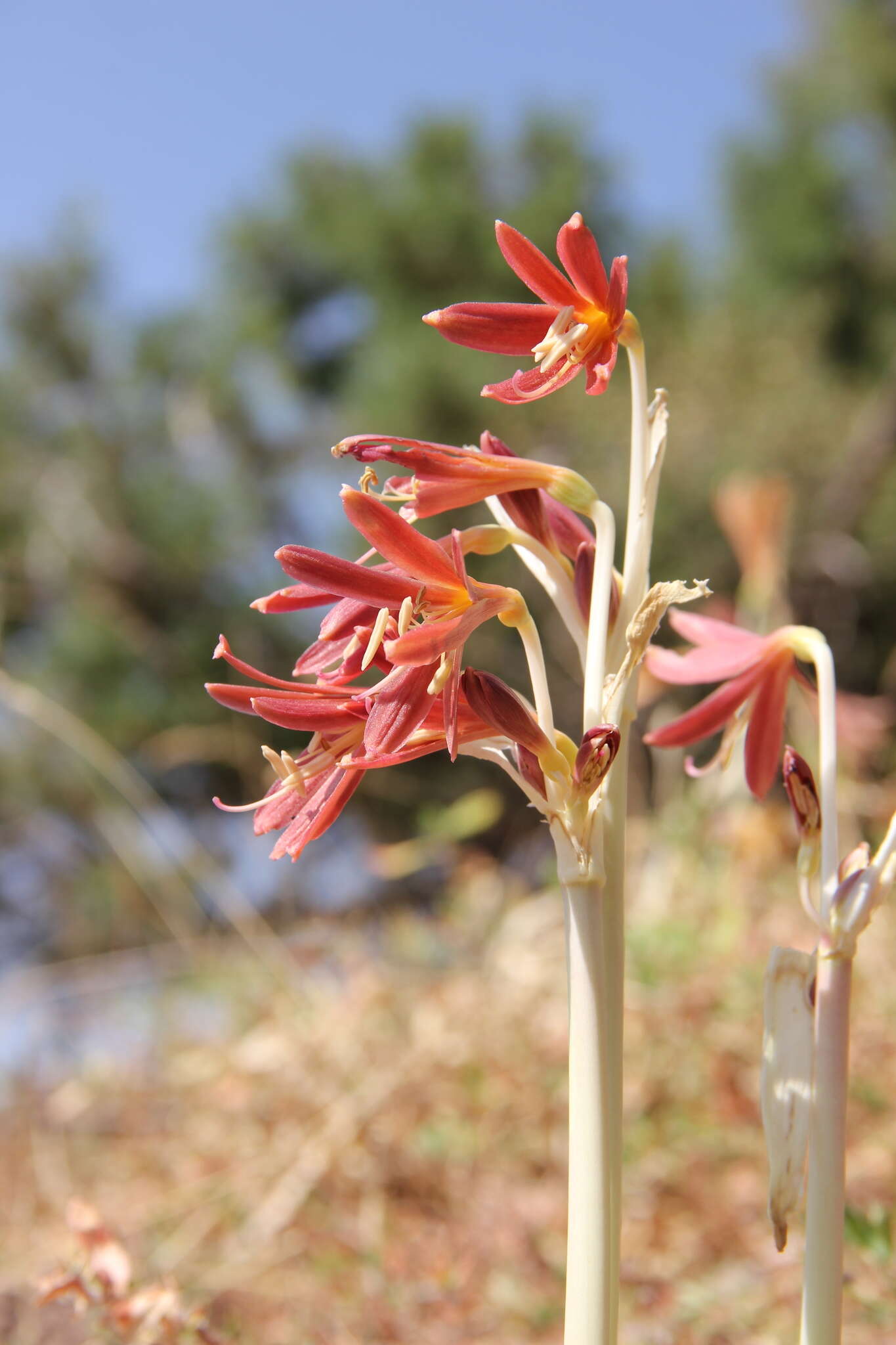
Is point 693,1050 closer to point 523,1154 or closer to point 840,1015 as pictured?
point 523,1154

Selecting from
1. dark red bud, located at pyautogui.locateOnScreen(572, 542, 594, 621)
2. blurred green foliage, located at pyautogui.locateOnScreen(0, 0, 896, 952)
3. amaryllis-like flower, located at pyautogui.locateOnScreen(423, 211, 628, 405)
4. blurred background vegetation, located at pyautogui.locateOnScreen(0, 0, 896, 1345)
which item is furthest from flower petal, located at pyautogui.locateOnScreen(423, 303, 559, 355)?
blurred green foliage, located at pyautogui.locateOnScreen(0, 0, 896, 952)

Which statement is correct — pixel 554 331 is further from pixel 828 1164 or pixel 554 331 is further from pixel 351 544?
pixel 351 544

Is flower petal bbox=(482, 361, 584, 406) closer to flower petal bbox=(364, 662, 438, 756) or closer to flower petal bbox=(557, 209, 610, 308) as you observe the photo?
flower petal bbox=(557, 209, 610, 308)

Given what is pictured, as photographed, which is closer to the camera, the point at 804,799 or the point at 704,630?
the point at 804,799

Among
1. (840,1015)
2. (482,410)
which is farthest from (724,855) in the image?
(482,410)

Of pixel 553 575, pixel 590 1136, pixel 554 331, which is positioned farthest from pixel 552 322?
pixel 590 1136

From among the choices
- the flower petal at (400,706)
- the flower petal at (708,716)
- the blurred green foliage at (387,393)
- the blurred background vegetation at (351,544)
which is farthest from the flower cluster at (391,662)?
the blurred green foliage at (387,393)

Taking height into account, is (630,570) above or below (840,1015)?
Answer: above
